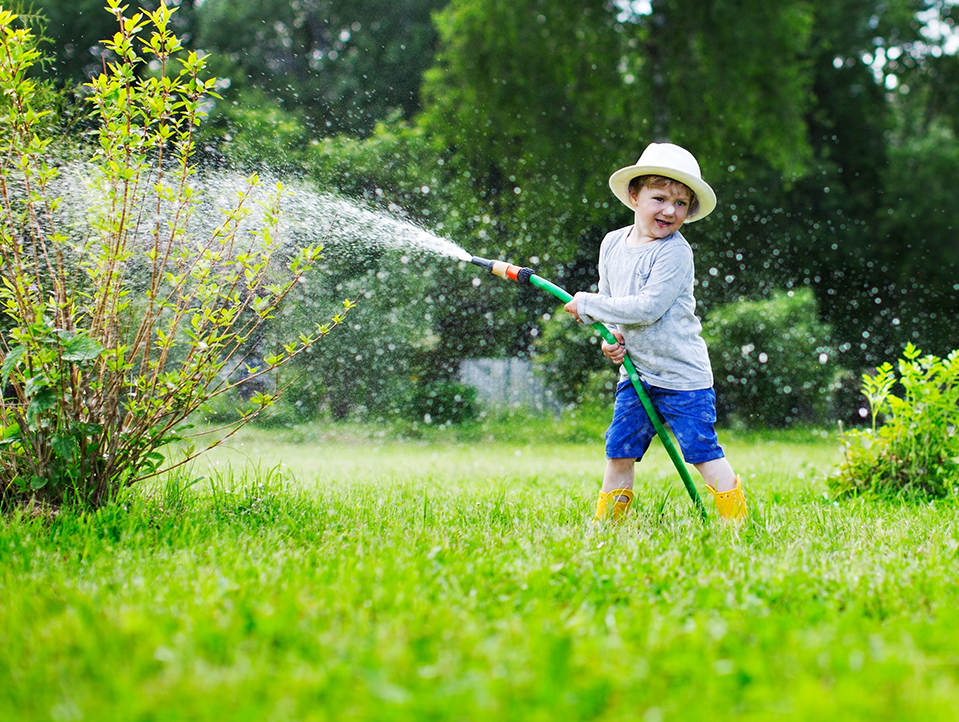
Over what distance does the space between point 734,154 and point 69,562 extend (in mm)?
10546

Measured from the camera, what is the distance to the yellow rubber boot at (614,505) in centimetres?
312

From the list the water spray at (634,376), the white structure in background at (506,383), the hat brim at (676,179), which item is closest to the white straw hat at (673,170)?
the hat brim at (676,179)

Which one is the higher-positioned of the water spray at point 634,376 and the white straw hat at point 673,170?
the white straw hat at point 673,170

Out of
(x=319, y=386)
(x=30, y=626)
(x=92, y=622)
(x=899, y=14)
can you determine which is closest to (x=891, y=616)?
(x=92, y=622)

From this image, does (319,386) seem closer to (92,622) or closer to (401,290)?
(401,290)

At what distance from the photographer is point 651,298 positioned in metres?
2.88

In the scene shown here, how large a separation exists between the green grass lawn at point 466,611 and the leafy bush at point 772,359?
6.07 metres

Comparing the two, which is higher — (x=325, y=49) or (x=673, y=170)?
(x=325, y=49)

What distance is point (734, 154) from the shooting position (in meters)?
→ 11.0

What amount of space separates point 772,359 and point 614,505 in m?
7.12

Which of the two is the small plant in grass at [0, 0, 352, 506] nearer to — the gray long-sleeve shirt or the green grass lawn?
the green grass lawn

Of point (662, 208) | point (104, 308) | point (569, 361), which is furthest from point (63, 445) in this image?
point (569, 361)

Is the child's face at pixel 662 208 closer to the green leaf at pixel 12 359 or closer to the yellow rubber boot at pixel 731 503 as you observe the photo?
the yellow rubber boot at pixel 731 503

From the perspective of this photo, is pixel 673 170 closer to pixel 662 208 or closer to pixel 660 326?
pixel 662 208
